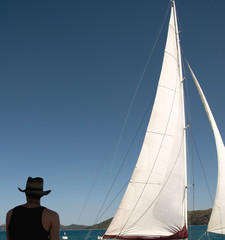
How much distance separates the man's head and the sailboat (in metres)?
11.7

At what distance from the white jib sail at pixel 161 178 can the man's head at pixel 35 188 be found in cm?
1172

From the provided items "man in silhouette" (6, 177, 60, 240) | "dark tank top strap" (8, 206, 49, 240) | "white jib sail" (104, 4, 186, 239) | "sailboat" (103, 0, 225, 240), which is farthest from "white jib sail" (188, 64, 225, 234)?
"dark tank top strap" (8, 206, 49, 240)

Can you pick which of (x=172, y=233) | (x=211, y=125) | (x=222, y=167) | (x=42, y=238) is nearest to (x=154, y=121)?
(x=211, y=125)

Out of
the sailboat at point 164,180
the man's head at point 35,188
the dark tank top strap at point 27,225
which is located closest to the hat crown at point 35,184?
the man's head at point 35,188

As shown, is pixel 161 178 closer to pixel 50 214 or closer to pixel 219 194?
pixel 219 194

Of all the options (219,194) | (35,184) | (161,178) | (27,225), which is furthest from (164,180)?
(27,225)

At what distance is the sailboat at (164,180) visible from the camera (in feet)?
43.1

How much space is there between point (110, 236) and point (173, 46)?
493 inches

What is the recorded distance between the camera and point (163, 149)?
14992 mm

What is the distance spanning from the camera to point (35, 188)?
274 cm

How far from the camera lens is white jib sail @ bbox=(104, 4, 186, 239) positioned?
13344 mm

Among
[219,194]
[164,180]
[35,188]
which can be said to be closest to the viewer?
[35,188]

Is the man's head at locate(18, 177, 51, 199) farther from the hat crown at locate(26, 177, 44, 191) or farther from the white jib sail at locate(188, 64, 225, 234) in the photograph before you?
the white jib sail at locate(188, 64, 225, 234)

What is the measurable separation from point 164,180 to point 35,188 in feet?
40.0
